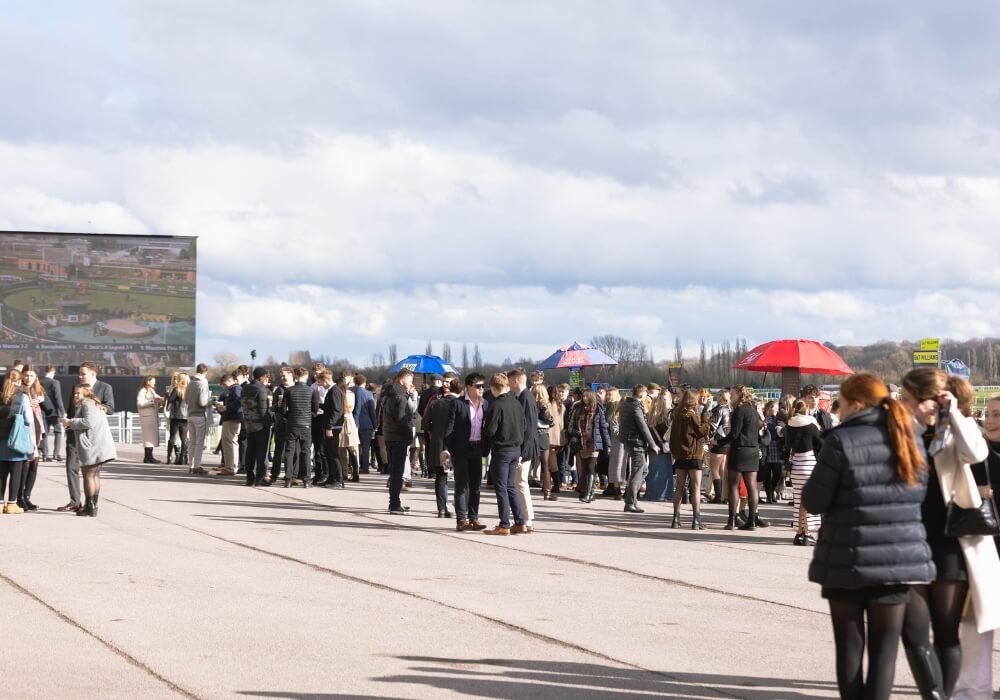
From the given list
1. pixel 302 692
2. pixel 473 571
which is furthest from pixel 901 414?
pixel 473 571

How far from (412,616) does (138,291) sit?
36511mm

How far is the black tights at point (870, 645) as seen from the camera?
5.60 meters

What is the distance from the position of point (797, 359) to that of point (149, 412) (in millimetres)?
13478

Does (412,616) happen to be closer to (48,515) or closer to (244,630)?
(244,630)

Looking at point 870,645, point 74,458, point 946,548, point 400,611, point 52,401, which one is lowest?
point 400,611

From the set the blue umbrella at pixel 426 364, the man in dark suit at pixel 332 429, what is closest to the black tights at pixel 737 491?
the man in dark suit at pixel 332 429

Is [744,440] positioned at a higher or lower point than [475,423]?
lower

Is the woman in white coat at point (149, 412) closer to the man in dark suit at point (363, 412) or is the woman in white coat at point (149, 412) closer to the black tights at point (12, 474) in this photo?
the man in dark suit at point (363, 412)

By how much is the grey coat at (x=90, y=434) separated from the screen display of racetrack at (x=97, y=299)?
94.2 ft

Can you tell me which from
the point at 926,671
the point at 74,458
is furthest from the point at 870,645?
the point at 74,458

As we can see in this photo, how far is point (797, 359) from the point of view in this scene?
21.8 meters

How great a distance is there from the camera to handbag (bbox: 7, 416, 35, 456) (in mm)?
15602

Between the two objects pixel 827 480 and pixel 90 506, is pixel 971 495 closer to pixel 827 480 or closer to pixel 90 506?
pixel 827 480

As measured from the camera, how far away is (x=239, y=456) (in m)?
25.6
